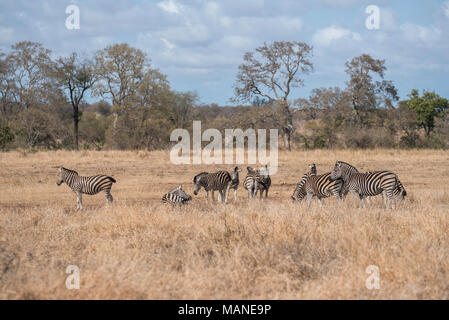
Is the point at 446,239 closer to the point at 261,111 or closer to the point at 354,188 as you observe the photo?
the point at 354,188

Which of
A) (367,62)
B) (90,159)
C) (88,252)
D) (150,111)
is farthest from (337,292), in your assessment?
(367,62)

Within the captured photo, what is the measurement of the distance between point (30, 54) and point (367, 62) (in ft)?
87.7

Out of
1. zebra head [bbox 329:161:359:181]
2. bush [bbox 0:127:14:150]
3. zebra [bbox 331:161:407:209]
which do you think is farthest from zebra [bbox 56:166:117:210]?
bush [bbox 0:127:14:150]

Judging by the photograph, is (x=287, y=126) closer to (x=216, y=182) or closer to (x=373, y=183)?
(x=216, y=182)

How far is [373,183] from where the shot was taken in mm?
11516

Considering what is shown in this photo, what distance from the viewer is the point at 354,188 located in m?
11.8

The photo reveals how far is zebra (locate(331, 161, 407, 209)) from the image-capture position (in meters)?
11.3

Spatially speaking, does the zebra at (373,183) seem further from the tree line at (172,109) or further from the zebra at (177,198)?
the tree line at (172,109)

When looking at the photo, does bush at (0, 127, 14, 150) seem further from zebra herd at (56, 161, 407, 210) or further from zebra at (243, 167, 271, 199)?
zebra at (243, 167, 271, 199)

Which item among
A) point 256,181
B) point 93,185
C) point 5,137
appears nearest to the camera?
point 93,185

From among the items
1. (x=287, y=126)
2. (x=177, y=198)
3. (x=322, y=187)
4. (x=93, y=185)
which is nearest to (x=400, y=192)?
(x=322, y=187)

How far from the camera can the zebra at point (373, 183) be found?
11305mm


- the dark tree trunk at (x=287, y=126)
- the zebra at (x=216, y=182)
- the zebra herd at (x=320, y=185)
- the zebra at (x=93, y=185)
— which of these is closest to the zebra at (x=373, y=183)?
the zebra herd at (x=320, y=185)
